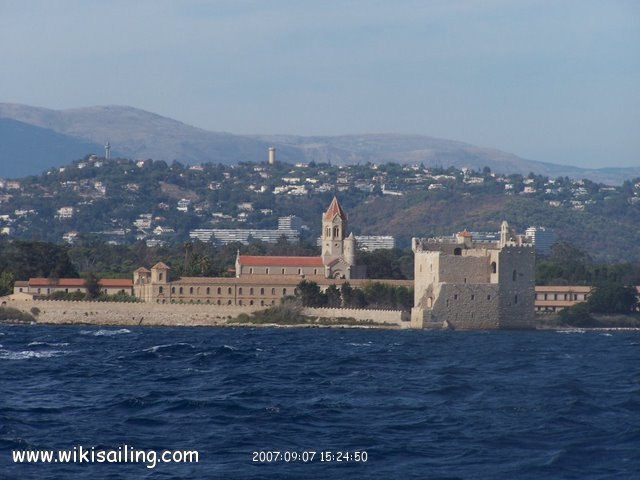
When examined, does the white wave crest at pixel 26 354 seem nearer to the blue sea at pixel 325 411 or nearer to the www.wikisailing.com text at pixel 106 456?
A: the blue sea at pixel 325 411

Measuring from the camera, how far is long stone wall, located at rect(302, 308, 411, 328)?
7443cm

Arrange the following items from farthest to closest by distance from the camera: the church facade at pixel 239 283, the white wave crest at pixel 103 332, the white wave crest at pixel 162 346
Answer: the church facade at pixel 239 283, the white wave crest at pixel 103 332, the white wave crest at pixel 162 346

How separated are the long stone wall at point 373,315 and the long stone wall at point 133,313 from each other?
4.33m

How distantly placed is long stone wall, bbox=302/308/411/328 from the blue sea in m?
20.1

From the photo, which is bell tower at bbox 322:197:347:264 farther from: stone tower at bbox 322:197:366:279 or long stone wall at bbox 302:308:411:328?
long stone wall at bbox 302:308:411:328

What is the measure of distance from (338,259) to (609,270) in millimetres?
20343

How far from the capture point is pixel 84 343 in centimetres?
5778

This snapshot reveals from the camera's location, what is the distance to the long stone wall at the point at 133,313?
78312 millimetres

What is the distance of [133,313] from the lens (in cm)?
7875

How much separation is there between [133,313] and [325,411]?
4716 centimetres

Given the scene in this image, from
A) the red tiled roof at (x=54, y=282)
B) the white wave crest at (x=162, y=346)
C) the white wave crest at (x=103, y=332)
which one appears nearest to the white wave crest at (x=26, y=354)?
the white wave crest at (x=162, y=346)

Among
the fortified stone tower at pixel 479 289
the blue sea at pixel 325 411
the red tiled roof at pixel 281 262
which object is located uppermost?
the red tiled roof at pixel 281 262

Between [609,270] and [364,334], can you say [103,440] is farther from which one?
[609,270]

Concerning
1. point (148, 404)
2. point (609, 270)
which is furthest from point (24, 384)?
point (609, 270)
